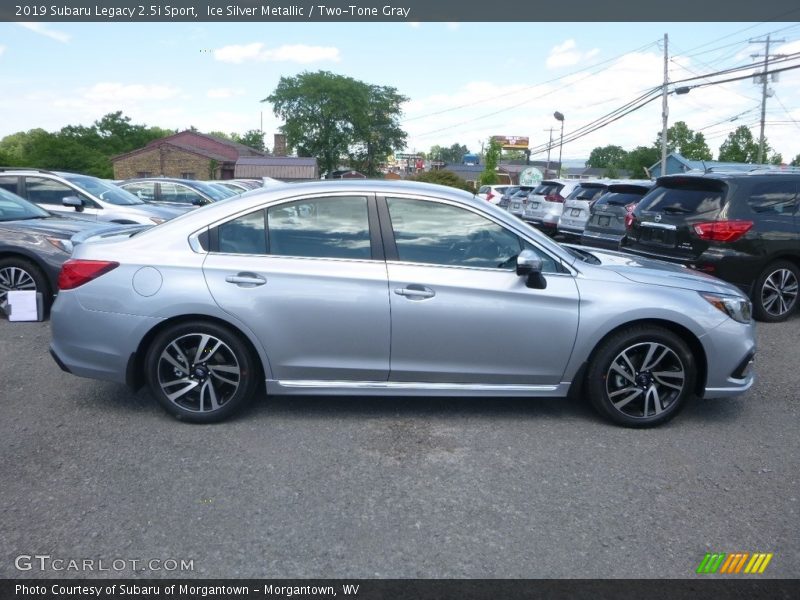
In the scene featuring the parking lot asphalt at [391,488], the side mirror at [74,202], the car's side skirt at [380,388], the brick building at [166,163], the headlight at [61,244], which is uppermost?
the brick building at [166,163]

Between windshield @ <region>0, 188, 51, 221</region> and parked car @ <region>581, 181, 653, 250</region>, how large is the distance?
8325 mm

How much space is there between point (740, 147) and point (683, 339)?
9830 cm

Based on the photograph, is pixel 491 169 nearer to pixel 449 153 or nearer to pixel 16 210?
pixel 16 210

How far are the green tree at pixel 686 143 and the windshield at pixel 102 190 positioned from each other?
337 feet

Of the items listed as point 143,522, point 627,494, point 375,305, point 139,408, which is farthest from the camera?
point 139,408

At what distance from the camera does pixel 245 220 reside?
176 inches

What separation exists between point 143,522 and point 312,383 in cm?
146

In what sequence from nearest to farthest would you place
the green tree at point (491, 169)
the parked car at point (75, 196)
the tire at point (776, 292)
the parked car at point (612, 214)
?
the tire at point (776, 292) → the parked car at point (75, 196) → the parked car at point (612, 214) → the green tree at point (491, 169)

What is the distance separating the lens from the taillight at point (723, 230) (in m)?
7.49

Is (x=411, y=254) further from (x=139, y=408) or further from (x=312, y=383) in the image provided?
(x=139, y=408)

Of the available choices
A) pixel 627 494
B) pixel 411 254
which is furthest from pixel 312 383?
pixel 627 494

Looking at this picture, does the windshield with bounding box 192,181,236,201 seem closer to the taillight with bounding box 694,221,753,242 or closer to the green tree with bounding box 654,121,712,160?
the taillight with bounding box 694,221,753,242

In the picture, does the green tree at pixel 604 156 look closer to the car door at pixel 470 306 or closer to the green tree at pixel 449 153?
the green tree at pixel 449 153

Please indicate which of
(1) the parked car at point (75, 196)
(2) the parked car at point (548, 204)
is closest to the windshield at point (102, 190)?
(1) the parked car at point (75, 196)
